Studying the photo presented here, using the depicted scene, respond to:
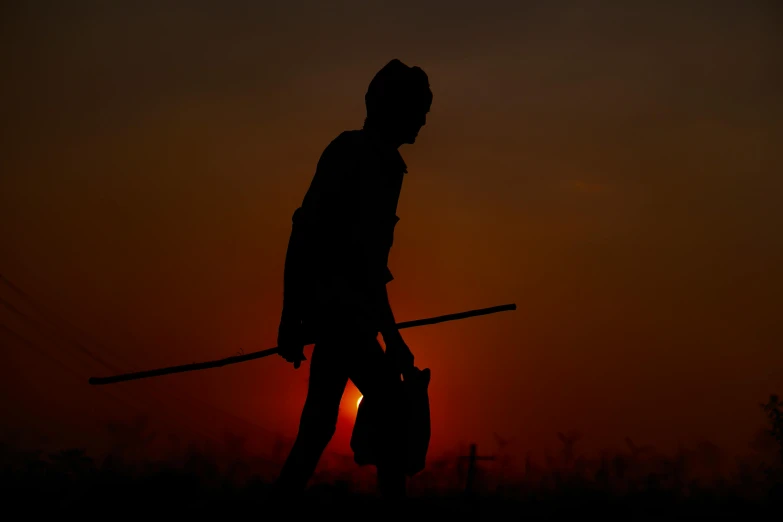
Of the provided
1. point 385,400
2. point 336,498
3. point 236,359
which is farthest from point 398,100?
point 336,498

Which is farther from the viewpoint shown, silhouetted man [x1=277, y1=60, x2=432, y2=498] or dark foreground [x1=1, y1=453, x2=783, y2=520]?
dark foreground [x1=1, y1=453, x2=783, y2=520]

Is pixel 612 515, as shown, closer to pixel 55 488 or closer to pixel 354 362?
pixel 354 362

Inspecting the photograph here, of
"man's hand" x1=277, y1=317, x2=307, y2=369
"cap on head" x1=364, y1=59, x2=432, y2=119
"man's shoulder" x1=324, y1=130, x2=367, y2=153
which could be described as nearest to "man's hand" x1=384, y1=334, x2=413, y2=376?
"man's hand" x1=277, y1=317, x2=307, y2=369

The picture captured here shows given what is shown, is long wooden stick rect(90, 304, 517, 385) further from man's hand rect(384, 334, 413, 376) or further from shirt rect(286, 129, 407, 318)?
shirt rect(286, 129, 407, 318)

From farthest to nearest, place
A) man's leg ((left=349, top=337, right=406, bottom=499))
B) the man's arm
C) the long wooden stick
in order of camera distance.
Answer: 1. the long wooden stick
2. the man's arm
3. man's leg ((left=349, top=337, right=406, bottom=499))

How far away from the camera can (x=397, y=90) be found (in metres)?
4.73

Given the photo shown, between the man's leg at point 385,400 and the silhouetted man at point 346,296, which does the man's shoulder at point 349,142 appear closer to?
the silhouetted man at point 346,296

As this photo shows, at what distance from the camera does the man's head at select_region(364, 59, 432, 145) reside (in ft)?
15.5

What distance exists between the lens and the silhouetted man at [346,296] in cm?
457

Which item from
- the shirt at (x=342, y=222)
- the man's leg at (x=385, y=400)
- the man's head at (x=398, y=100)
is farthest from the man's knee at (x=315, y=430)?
the man's head at (x=398, y=100)

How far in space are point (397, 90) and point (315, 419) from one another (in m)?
1.77

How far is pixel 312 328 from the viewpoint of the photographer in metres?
4.65

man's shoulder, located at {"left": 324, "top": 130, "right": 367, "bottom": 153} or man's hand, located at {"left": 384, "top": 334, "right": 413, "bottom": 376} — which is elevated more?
man's shoulder, located at {"left": 324, "top": 130, "right": 367, "bottom": 153}

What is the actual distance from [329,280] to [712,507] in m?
3.55
